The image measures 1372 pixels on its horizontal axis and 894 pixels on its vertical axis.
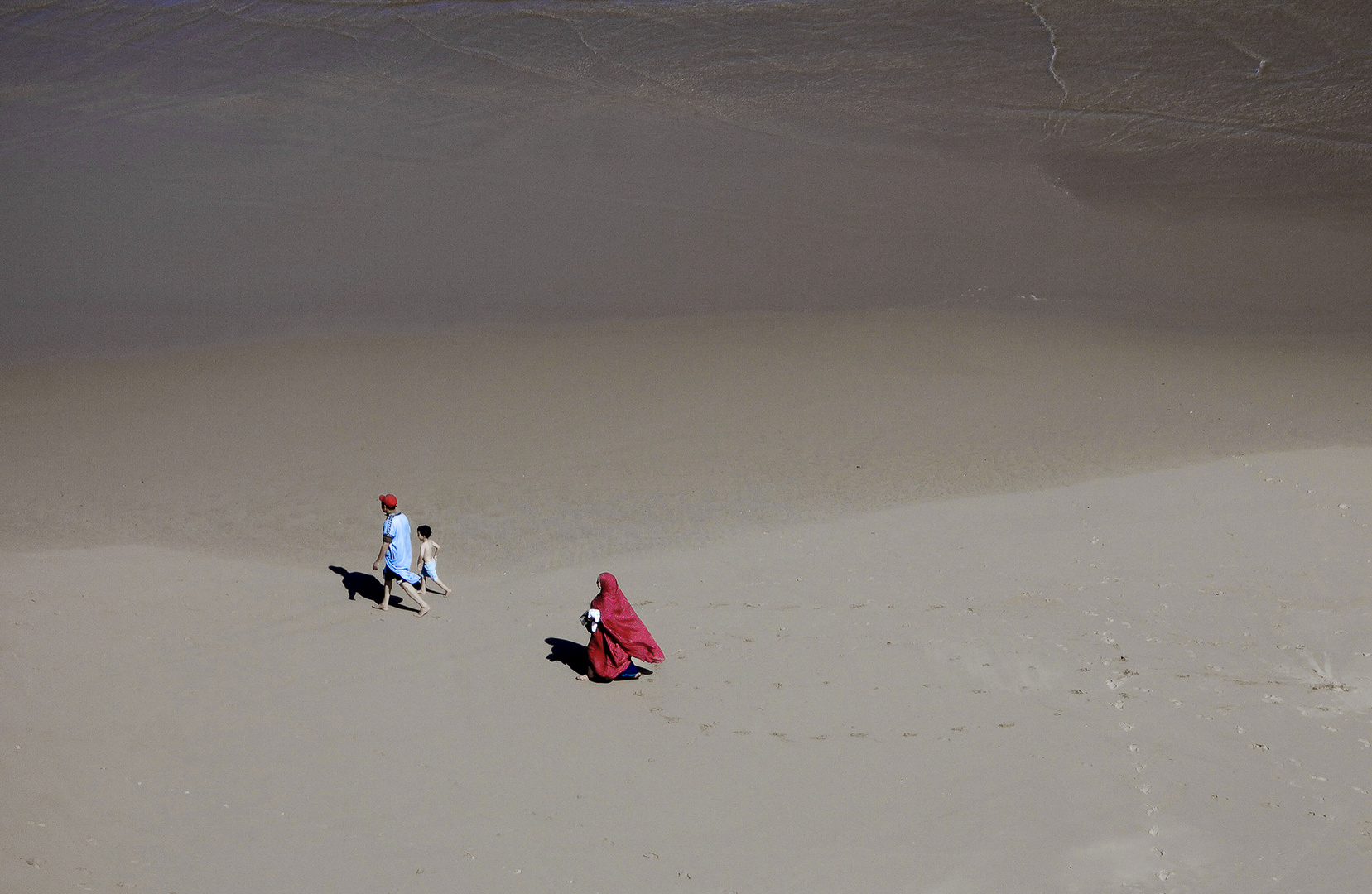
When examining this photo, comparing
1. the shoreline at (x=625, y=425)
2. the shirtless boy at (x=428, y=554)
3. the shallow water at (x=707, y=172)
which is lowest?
the shirtless boy at (x=428, y=554)

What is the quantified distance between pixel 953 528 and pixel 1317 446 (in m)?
4.10

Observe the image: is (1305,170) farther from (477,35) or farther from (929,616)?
(477,35)

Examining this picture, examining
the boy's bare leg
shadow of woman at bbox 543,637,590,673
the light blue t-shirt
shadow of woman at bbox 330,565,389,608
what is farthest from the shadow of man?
shadow of woman at bbox 543,637,590,673

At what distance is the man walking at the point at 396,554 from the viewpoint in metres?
9.66

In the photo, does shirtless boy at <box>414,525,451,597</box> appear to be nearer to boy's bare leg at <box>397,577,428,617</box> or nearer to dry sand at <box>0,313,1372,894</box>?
boy's bare leg at <box>397,577,428,617</box>

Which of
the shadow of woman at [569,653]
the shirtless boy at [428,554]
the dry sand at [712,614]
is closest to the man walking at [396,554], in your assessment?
the shirtless boy at [428,554]

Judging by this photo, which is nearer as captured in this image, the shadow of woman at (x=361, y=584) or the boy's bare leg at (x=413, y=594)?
the boy's bare leg at (x=413, y=594)

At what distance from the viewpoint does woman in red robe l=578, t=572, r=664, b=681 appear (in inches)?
348

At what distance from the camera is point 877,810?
7859 mm

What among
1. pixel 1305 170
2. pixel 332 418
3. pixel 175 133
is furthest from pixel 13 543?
pixel 1305 170

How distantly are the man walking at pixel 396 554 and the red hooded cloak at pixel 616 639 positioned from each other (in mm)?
1877

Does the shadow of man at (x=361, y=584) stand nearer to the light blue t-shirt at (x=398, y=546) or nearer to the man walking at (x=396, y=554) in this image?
the man walking at (x=396, y=554)

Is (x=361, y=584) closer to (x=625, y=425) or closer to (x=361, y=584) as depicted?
(x=361, y=584)

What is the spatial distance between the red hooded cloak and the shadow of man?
232cm
